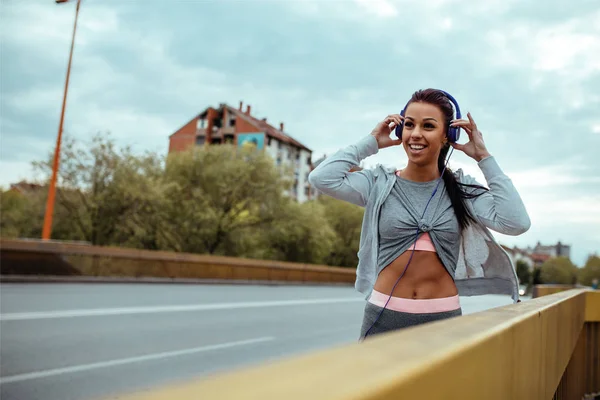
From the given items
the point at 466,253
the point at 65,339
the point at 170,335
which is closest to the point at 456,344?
the point at 466,253

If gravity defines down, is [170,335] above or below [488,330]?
below

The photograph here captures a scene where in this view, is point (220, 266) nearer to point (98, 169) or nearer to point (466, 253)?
point (98, 169)

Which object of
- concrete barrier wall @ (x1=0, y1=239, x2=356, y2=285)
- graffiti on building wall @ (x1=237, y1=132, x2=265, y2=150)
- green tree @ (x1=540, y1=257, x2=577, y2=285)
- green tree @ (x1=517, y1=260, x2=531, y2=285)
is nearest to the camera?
concrete barrier wall @ (x1=0, y1=239, x2=356, y2=285)

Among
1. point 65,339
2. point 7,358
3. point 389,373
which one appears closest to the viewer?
point 389,373

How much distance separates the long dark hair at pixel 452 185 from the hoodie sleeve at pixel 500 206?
4 centimetres

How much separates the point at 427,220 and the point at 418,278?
0.29m

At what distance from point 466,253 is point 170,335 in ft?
23.9

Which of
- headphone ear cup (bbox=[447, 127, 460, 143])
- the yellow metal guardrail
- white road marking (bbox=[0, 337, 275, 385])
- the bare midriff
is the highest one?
headphone ear cup (bbox=[447, 127, 460, 143])

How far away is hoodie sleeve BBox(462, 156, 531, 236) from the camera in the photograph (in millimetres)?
3002

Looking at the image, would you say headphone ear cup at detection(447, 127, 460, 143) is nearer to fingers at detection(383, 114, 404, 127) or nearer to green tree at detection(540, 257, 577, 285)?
fingers at detection(383, 114, 404, 127)

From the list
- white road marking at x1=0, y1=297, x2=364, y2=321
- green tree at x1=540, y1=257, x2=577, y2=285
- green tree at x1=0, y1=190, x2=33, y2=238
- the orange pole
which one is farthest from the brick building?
white road marking at x1=0, y1=297, x2=364, y2=321

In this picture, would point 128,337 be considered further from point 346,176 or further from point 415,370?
point 415,370

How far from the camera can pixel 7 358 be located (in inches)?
272

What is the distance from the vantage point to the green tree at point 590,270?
93.4 metres
